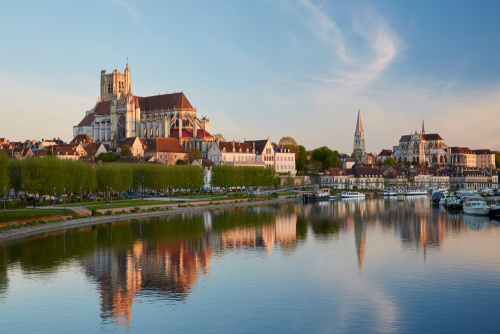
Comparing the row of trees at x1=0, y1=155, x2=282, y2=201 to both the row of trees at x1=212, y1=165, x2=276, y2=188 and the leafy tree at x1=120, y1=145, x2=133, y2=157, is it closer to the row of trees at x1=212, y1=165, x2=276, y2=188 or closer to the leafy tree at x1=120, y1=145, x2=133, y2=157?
the row of trees at x1=212, y1=165, x2=276, y2=188

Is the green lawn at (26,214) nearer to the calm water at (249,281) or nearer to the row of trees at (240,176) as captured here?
the calm water at (249,281)

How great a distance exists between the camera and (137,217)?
58.6m

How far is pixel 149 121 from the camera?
145 meters

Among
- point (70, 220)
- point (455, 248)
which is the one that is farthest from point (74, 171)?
point (455, 248)

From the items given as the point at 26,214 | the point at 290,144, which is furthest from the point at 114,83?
the point at 26,214

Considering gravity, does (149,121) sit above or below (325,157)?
above

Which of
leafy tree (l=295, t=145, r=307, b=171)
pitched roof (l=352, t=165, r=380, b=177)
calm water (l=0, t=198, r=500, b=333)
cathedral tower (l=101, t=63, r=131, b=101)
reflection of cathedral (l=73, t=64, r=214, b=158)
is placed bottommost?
calm water (l=0, t=198, r=500, b=333)

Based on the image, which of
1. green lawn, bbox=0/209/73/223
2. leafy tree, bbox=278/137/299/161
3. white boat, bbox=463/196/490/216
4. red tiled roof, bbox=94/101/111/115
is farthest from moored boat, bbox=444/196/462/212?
red tiled roof, bbox=94/101/111/115

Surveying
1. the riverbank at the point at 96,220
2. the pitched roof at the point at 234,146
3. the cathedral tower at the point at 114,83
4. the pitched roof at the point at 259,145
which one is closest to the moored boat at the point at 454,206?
the riverbank at the point at 96,220

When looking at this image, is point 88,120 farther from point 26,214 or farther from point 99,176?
point 26,214

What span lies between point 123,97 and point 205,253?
388ft

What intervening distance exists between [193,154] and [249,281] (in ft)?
316

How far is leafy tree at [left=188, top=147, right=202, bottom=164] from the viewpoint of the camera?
12057cm

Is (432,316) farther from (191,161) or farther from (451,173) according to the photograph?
(451,173)
